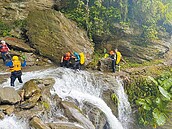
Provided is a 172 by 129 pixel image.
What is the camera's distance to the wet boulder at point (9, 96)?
7.30 m

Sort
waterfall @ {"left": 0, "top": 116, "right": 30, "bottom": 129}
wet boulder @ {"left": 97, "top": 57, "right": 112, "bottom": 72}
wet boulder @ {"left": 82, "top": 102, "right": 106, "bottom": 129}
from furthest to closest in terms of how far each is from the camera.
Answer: wet boulder @ {"left": 97, "top": 57, "right": 112, "bottom": 72} < wet boulder @ {"left": 82, "top": 102, "right": 106, "bottom": 129} < waterfall @ {"left": 0, "top": 116, "right": 30, "bottom": 129}

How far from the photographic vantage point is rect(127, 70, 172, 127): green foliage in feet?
34.6

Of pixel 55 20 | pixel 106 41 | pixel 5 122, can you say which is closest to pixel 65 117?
pixel 5 122

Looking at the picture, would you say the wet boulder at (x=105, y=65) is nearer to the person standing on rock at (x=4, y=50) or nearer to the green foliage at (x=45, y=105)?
the person standing on rock at (x=4, y=50)

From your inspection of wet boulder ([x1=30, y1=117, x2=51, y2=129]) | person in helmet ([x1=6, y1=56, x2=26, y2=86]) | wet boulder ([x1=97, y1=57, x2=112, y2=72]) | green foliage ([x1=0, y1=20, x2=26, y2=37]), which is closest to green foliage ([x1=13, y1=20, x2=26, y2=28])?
A: green foliage ([x1=0, y1=20, x2=26, y2=37])

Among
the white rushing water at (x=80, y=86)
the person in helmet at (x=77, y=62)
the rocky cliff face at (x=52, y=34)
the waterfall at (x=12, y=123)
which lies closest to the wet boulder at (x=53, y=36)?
the rocky cliff face at (x=52, y=34)

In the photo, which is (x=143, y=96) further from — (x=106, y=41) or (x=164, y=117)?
(x=106, y=41)

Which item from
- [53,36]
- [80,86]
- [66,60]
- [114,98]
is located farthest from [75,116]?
[53,36]

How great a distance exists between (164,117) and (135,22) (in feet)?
28.7

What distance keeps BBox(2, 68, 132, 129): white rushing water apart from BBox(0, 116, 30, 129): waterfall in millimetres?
2448

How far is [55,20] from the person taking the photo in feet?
47.5

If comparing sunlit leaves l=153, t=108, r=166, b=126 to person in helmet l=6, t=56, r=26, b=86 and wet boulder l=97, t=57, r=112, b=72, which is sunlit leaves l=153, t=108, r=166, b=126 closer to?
wet boulder l=97, t=57, r=112, b=72

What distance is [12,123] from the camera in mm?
6875

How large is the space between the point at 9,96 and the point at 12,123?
1.00m
